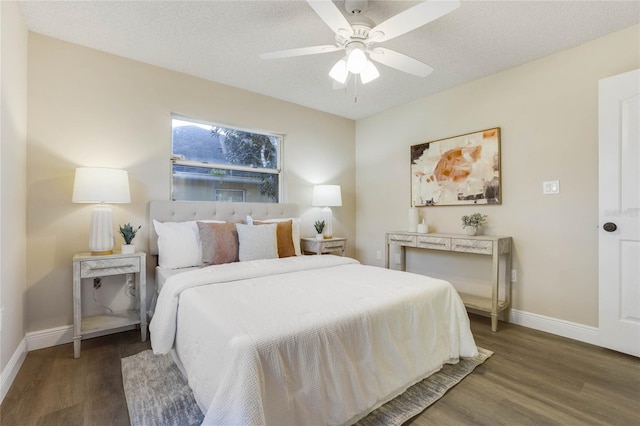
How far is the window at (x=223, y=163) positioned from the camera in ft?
10.6

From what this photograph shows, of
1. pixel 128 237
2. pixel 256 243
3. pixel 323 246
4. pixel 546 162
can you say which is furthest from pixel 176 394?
pixel 546 162

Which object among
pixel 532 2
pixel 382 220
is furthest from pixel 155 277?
pixel 532 2

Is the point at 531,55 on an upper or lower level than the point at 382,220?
upper

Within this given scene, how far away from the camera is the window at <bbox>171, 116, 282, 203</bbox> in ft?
10.6

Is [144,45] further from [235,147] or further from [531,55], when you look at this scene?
[531,55]

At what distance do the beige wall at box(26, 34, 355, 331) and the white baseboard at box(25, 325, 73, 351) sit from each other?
0.05 meters

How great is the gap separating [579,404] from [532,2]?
100 inches

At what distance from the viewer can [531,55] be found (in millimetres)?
2738

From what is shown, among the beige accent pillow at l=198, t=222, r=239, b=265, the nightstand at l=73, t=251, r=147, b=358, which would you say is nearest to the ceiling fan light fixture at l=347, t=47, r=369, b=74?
the beige accent pillow at l=198, t=222, r=239, b=265

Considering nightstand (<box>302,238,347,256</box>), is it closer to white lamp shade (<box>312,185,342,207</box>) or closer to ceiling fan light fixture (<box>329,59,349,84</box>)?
white lamp shade (<box>312,185,342,207</box>)

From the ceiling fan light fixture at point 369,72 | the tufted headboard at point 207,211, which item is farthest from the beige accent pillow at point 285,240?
the ceiling fan light fixture at point 369,72

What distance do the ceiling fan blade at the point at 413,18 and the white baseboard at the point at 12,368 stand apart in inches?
121

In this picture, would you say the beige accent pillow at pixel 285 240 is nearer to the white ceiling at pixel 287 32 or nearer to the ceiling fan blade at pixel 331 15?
the white ceiling at pixel 287 32

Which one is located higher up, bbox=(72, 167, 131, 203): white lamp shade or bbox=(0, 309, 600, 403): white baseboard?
bbox=(72, 167, 131, 203): white lamp shade
